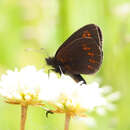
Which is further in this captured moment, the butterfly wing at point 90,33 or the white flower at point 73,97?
the butterfly wing at point 90,33

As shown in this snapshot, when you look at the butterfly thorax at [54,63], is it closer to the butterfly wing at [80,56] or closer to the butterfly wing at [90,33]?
the butterfly wing at [80,56]

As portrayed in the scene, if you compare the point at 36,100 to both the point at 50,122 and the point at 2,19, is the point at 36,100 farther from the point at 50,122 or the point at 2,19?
the point at 2,19

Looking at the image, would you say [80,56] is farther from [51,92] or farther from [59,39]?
[59,39]

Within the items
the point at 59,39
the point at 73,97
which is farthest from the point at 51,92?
the point at 59,39

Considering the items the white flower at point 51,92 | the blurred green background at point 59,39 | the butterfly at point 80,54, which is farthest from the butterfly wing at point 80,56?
the blurred green background at point 59,39

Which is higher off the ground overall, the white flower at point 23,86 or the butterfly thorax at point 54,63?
the butterfly thorax at point 54,63
